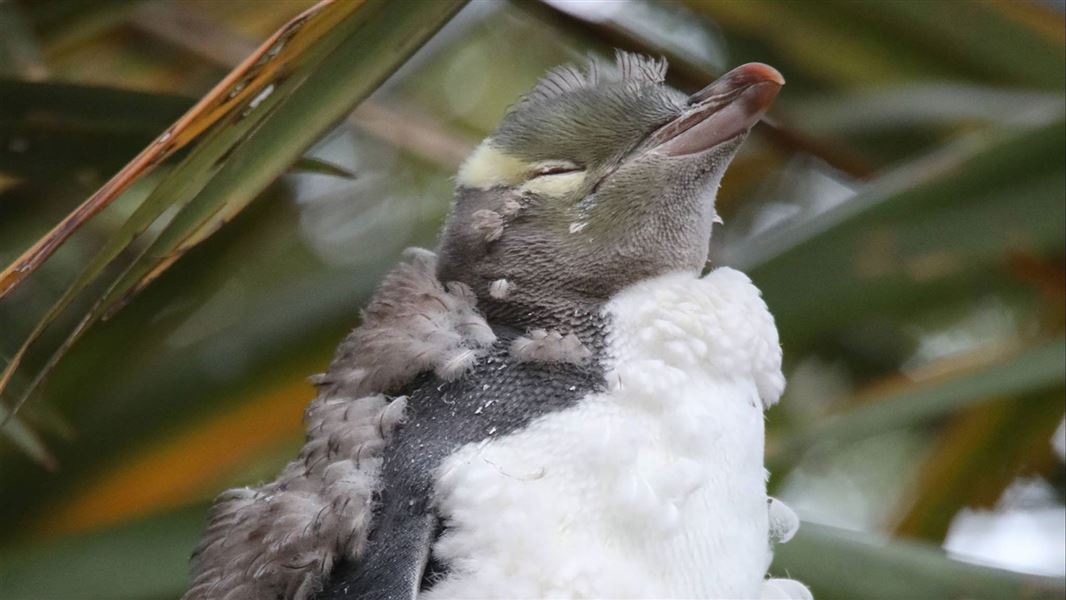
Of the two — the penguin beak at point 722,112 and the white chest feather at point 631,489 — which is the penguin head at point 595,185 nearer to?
the penguin beak at point 722,112

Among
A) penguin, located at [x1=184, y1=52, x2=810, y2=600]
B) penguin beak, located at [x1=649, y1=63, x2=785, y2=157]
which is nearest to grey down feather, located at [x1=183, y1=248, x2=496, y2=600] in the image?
penguin, located at [x1=184, y1=52, x2=810, y2=600]

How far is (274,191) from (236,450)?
337 mm

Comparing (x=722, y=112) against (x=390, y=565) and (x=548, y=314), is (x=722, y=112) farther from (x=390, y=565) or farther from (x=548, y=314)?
(x=390, y=565)

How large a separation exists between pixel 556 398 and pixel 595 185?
28 centimetres

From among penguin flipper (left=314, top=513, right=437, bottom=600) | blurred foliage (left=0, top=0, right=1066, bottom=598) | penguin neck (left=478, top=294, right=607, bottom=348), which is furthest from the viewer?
blurred foliage (left=0, top=0, right=1066, bottom=598)

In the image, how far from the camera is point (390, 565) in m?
1.02

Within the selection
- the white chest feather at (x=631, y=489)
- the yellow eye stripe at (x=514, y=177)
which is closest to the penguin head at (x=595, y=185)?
the yellow eye stripe at (x=514, y=177)

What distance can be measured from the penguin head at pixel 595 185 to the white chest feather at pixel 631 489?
0.11 m

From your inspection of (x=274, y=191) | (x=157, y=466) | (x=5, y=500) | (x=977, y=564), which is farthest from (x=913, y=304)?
(x=5, y=500)

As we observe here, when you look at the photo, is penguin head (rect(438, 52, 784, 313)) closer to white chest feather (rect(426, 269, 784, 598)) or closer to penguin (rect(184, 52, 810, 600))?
penguin (rect(184, 52, 810, 600))

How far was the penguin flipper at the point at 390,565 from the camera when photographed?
1.01m

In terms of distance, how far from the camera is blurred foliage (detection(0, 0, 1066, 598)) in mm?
1322

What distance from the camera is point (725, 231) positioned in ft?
6.86

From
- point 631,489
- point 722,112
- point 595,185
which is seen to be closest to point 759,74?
point 722,112
